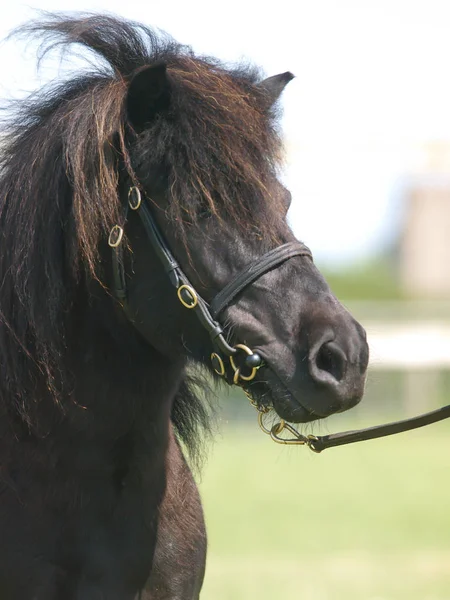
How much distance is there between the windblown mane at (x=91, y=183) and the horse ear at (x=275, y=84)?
0.44 feet

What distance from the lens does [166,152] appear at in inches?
118

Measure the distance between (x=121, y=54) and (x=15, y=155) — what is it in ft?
1.66

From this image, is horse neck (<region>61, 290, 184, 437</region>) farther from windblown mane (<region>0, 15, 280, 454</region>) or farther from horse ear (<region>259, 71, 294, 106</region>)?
horse ear (<region>259, 71, 294, 106</region>)

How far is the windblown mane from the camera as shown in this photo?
293 centimetres

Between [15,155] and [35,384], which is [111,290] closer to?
[35,384]

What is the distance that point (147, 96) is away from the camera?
3021 millimetres

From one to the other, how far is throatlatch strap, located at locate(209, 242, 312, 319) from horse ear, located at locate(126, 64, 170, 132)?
59 cm

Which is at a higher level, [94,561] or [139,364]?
[139,364]

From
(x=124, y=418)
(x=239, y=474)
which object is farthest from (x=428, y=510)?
(x=124, y=418)

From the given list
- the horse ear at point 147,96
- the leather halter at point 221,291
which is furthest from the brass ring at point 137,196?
the horse ear at point 147,96

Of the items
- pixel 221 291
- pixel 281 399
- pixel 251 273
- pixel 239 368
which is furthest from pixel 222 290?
pixel 281 399

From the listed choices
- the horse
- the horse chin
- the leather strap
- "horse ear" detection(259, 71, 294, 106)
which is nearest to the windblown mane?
the horse

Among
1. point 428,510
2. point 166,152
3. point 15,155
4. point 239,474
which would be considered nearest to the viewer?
point 166,152

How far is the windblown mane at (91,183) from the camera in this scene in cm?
293
